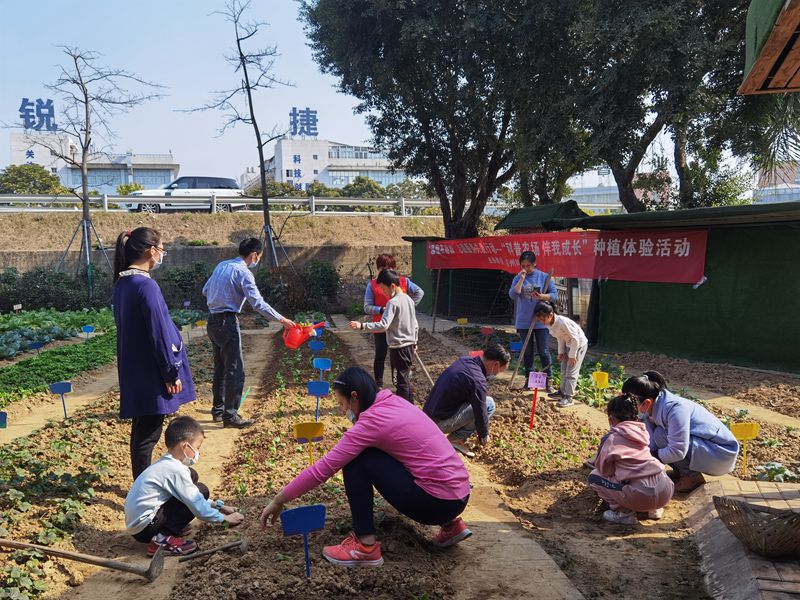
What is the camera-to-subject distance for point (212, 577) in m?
3.27

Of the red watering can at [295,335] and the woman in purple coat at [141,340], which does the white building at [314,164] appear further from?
the woman in purple coat at [141,340]

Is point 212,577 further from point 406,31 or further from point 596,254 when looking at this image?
point 406,31

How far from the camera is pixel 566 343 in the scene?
6.96 metres

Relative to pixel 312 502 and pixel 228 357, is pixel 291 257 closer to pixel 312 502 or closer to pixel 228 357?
pixel 228 357

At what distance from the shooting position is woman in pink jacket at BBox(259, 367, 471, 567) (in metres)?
3.27

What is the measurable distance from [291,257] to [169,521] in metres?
17.9

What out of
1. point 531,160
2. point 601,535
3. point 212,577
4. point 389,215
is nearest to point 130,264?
point 212,577

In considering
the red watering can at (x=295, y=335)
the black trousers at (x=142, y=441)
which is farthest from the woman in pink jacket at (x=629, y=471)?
the black trousers at (x=142, y=441)

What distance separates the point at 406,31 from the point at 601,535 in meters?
12.1

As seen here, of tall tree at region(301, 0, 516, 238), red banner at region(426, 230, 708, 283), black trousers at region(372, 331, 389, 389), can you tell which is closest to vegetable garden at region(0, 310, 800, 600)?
black trousers at region(372, 331, 389, 389)

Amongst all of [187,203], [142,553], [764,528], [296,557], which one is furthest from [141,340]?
[187,203]

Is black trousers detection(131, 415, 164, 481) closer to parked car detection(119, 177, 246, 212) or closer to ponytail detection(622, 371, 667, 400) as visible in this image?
ponytail detection(622, 371, 667, 400)

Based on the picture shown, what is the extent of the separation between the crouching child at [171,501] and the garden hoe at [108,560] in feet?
0.63

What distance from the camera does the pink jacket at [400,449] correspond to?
320 centimetres
